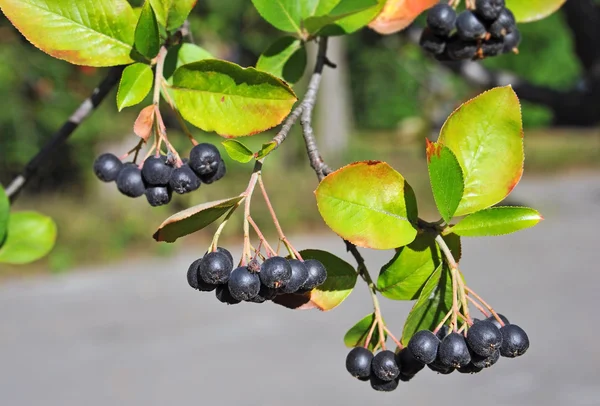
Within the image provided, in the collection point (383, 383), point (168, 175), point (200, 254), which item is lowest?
point (200, 254)

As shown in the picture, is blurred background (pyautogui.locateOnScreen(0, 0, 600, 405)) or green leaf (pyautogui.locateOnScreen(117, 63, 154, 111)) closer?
green leaf (pyautogui.locateOnScreen(117, 63, 154, 111))

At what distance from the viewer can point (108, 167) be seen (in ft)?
3.05

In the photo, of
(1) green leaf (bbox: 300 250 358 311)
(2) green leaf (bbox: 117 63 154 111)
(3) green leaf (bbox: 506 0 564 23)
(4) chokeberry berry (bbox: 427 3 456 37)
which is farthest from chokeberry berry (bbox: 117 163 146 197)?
(3) green leaf (bbox: 506 0 564 23)

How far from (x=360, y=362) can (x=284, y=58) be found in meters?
0.36

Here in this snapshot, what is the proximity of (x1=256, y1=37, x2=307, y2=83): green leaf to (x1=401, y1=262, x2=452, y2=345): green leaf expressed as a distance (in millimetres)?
317

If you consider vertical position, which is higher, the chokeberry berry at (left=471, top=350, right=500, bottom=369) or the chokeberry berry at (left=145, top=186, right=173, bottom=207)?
the chokeberry berry at (left=145, top=186, right=173, bottom=207)

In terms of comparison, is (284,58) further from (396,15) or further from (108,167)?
(108,167)

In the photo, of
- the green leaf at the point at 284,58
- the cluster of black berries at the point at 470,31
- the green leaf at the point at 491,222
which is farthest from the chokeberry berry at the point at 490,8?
the green leaf at the point at 491,222

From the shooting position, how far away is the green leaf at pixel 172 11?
749 mm

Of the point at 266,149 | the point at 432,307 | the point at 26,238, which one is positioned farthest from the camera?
the point at 26,238

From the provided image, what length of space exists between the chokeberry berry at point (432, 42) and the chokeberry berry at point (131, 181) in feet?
1.44

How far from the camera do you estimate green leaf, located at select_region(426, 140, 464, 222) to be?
654mm

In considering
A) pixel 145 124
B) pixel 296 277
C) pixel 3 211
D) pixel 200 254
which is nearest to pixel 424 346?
pixel 296 277

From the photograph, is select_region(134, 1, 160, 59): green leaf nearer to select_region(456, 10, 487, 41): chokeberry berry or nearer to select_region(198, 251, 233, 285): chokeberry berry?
select_region(198, 251, 233, 285): chokeberry berry
